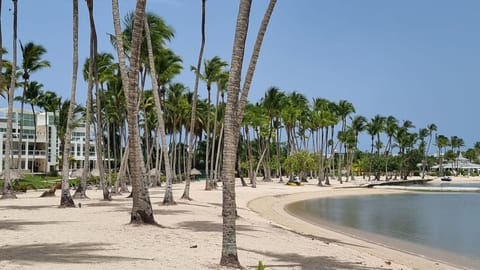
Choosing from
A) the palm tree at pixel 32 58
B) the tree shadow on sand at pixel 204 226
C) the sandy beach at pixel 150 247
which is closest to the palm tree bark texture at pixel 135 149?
the sandy beach at pixel 150 247

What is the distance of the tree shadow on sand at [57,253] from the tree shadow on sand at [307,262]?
325 centimetres

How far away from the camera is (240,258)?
37.2ft

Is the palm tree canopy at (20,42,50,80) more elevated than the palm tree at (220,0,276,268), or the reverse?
the palm tree canopy at (20,42,50,80)

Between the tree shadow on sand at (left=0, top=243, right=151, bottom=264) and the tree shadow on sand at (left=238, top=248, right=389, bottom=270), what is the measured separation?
3254 millimetres

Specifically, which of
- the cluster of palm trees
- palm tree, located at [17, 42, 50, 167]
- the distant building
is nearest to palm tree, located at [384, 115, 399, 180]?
the cluster of palm trees

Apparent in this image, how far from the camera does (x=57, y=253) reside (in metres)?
10.3

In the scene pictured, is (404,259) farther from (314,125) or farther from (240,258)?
(314,125)

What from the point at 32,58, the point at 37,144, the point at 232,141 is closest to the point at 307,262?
the point at 232,141

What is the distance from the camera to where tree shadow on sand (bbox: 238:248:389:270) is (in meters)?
11.3

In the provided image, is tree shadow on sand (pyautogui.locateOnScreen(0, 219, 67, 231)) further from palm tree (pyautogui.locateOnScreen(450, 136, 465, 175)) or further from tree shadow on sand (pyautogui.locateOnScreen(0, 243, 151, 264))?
palm tree (pyautogui.locateOnScreen(450, 136, 465, 175))

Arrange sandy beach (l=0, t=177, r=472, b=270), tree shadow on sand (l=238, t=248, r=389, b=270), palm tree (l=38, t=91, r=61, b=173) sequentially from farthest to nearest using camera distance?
palm tree (l=38, t=91, r=61, b=173), tree shadow on sand (l=238, t=248, r=389, b=270), sandy beach (l=0, t=177, r=472, b=270)

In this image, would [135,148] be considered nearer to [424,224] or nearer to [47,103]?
[424,224]

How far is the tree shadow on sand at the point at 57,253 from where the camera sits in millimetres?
9583

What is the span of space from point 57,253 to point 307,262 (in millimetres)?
5390
